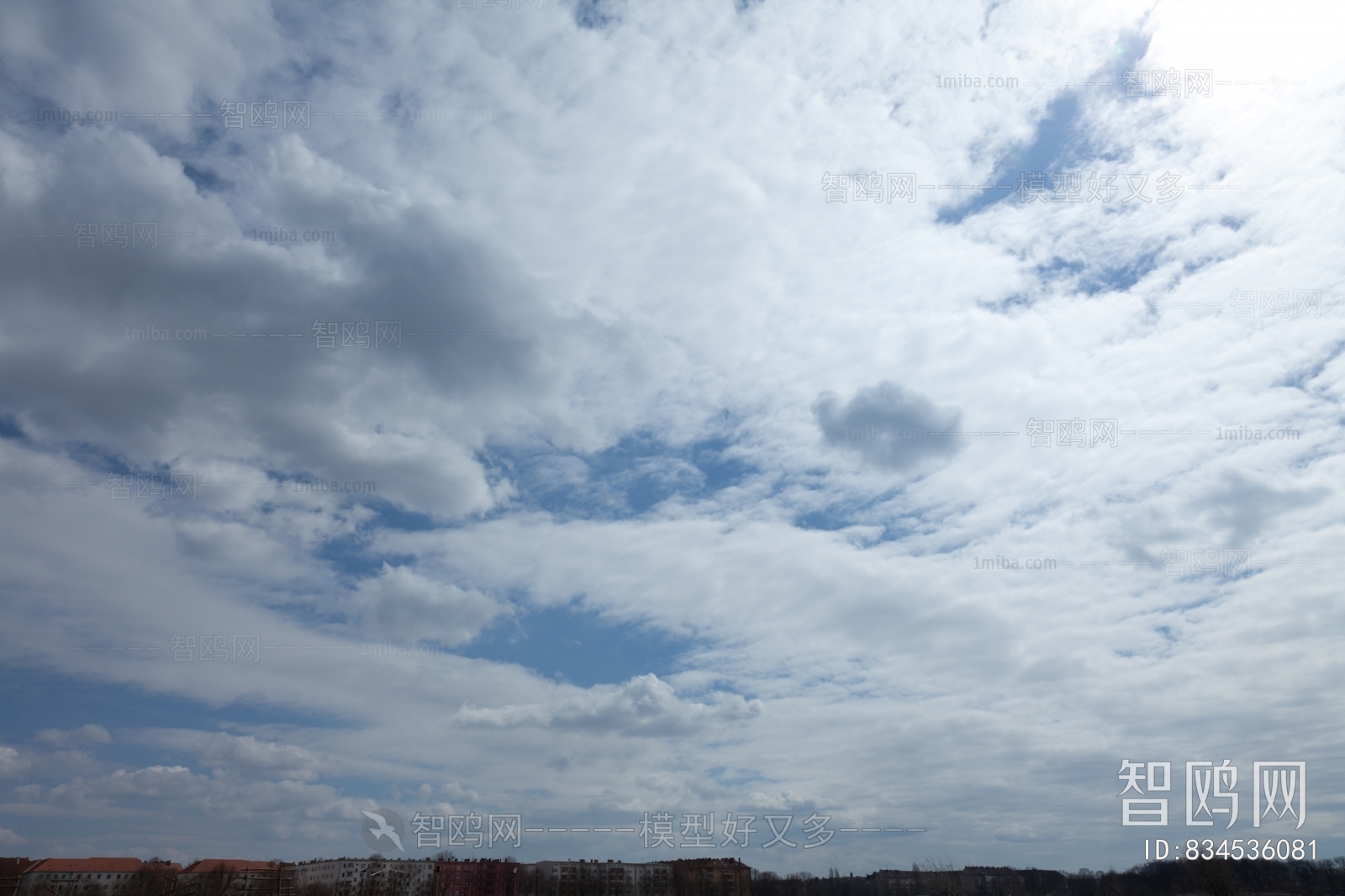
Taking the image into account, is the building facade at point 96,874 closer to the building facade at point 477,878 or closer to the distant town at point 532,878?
the distant town at point 532,878

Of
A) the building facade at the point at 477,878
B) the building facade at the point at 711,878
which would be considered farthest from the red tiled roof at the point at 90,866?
the building facade at the point at 711,878

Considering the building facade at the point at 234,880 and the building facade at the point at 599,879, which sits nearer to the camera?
the building facade at the point at 234,880

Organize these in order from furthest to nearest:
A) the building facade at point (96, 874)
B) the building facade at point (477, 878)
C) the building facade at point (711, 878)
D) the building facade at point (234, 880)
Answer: the building facade at point (711, 878), the building facade at point (96, 874), the building facade at point (477, 878), the building facade at point (234, 880)

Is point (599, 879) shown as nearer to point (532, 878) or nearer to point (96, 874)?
point (532, 878)

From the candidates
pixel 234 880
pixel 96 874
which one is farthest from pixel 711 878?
pixel 96 874

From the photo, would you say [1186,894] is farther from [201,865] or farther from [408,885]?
[201,865]

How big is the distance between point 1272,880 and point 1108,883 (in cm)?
4415

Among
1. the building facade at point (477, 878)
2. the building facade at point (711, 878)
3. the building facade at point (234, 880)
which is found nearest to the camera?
the building facade at point (234, 880)

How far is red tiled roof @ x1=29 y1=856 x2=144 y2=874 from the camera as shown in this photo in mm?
169000

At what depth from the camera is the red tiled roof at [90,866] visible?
169000 mm

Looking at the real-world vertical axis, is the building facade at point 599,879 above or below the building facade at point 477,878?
below

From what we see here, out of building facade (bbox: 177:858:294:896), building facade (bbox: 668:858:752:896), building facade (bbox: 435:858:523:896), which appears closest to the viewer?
building facade (bbox: 177:858:294:896)

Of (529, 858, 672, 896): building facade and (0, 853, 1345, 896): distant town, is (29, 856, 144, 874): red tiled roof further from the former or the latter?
(529, 858, 672, 896): building facade

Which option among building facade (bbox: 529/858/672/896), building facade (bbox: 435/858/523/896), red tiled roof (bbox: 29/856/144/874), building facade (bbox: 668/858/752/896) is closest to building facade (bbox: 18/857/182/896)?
red tiled roof (bbox: 29/856/144/874)
